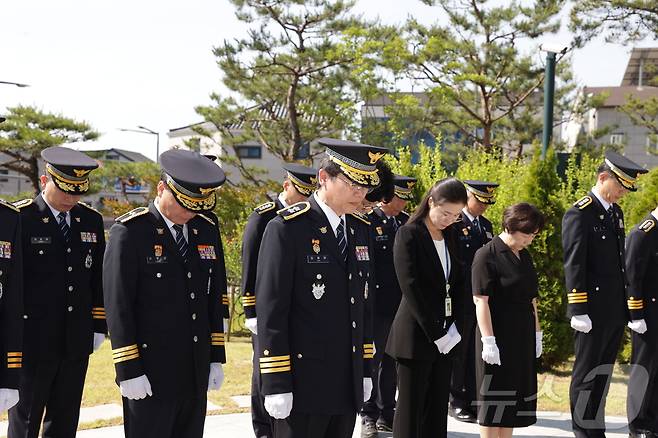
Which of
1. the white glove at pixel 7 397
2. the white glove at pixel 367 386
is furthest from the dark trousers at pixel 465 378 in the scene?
the white glove at pixel 7 397

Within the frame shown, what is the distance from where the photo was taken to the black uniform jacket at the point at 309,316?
352cm

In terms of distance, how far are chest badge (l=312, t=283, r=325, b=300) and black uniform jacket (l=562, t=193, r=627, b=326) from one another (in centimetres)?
282

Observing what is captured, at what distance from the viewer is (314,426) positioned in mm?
3611

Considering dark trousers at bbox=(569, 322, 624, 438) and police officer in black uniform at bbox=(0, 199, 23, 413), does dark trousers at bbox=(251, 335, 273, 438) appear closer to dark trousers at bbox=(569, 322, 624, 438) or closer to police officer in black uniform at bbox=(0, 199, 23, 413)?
police officer in black uniform at bbox=(0, 199, 23, 413)

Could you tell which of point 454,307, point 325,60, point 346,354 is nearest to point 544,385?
point 454,307

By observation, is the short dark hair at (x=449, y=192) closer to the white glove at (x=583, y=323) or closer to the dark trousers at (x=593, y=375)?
the white glove at (x=583, y=323)

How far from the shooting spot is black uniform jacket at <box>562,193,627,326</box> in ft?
18.9

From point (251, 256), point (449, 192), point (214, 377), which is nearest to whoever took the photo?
point (214, 377)

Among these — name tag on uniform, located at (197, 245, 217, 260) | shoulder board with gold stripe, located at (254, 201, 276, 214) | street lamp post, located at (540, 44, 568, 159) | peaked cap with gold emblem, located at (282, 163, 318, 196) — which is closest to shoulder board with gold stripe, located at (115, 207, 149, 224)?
name tag on uniform, located at (197, 245, 217, 260)

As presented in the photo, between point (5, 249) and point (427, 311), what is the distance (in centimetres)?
245

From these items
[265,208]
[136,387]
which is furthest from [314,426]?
[265,208]

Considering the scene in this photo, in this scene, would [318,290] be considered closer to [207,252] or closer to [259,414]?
[207,252]

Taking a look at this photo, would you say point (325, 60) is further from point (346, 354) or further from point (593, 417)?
point (346, 354)

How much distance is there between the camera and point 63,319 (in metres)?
A: 4.92
